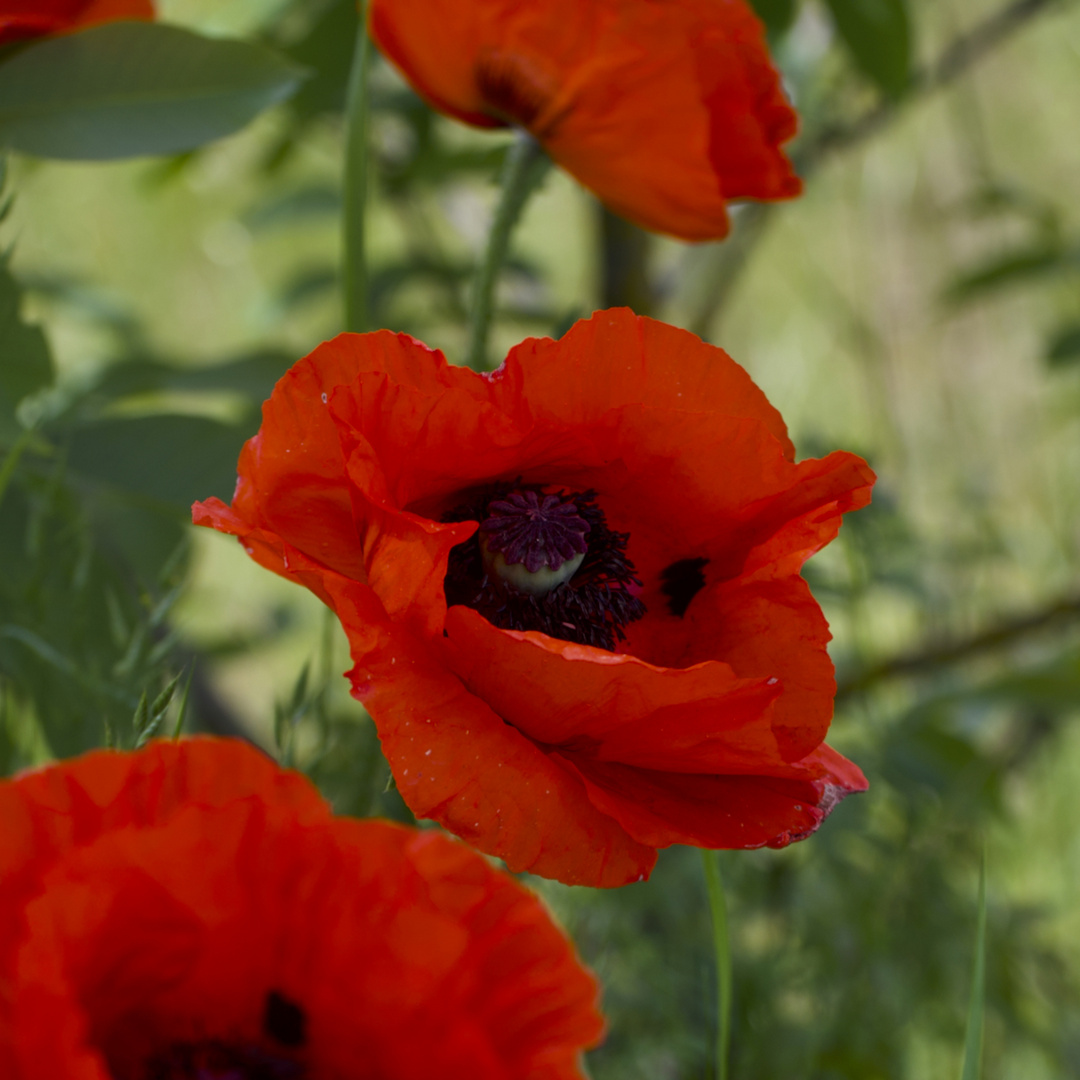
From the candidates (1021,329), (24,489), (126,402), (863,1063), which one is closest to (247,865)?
(24,489)

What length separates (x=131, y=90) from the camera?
298 millimetres

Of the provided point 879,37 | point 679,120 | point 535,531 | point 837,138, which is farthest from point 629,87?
point 837,138

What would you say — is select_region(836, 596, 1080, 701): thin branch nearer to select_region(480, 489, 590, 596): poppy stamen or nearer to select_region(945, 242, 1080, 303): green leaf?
select_region(945, 242, 1080, 303): green leaf

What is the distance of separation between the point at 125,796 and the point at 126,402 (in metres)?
0.45

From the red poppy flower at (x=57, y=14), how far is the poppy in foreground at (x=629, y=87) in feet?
0.24

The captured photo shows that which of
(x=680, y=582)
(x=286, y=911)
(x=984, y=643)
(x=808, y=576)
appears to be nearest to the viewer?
(x=286, y=911)

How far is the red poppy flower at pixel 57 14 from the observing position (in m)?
0.29

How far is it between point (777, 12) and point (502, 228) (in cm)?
22

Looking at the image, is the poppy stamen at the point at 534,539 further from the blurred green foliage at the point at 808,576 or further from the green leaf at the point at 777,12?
the green leaf at the point at 777,12

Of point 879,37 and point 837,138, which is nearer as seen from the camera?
point 879,37

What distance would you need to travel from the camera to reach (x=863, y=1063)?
0.40 meters

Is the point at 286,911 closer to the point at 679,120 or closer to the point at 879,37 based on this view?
the point at 679,120

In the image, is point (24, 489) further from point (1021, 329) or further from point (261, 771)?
point (1021, 329)

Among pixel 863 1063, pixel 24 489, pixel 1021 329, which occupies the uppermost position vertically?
pixel 24 489
